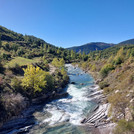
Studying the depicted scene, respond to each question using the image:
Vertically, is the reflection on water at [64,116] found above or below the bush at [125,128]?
below

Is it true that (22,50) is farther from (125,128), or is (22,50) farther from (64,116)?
(125,128)

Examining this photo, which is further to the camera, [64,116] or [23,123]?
[64,116]

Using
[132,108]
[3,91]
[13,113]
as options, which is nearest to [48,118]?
[13,113]

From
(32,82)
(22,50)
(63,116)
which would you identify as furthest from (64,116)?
(22,50)

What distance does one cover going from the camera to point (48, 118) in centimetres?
2280

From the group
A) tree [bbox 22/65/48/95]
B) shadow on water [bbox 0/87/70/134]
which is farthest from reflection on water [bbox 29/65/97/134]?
tree [bbox 22/65/48/95]

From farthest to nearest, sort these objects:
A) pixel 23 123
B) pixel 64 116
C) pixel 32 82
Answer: pixel 32 82 → pixel 64 116 → pixel 23 123

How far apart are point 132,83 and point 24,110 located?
29.0m

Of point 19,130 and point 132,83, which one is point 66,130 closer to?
point 19,130

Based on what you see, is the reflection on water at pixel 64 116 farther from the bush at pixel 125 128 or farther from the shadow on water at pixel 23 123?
the bush at pixel 125 128

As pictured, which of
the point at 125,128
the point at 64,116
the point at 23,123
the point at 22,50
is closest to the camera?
the point at 125,128

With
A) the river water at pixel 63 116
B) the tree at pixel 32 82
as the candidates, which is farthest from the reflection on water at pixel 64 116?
the tree at pixel 32 82

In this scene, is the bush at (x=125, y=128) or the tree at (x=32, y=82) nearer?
the bush at (x=125, y=128)

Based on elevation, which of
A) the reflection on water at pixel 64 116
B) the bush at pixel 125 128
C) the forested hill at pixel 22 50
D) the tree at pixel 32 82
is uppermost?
the forested hill at pixel 22 50
